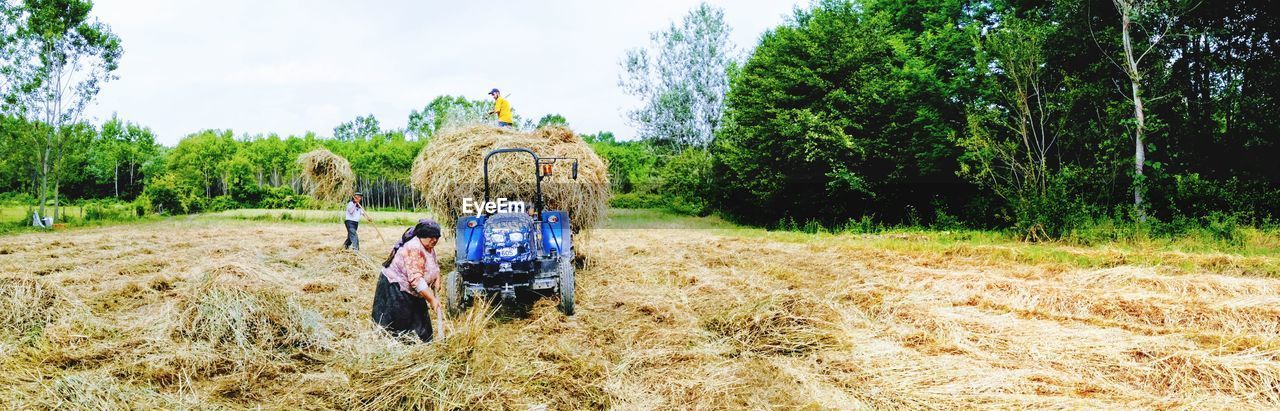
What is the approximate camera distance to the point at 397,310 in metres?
5.46

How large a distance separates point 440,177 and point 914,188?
16.7 m

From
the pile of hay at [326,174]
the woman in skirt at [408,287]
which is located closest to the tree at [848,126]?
the pile of hay at [326,174]

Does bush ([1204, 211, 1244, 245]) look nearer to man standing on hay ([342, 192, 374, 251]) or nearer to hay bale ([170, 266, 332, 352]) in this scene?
hay bale ([170, 266, 332, 352])

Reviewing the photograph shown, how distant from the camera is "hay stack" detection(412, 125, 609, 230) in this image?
9438 millimetres

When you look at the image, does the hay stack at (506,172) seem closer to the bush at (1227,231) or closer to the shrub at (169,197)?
the bush at (1227,231)

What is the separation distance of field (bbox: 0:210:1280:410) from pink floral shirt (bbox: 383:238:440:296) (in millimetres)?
481

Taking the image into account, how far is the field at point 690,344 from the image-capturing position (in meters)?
4.43

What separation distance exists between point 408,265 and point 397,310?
0.39m

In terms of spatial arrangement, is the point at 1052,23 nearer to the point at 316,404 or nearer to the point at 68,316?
the point at 316,404

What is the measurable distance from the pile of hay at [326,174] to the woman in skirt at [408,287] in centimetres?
1332

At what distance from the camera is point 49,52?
2211 centimetres

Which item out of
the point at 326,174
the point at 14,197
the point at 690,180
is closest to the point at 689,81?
the point at 690,180

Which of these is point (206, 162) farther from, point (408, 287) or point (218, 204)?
point (408, 287)

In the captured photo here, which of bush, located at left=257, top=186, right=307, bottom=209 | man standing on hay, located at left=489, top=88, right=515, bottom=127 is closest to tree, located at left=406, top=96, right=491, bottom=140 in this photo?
man standing on hay, located at left=489, top=88, right=515, bottom=127
